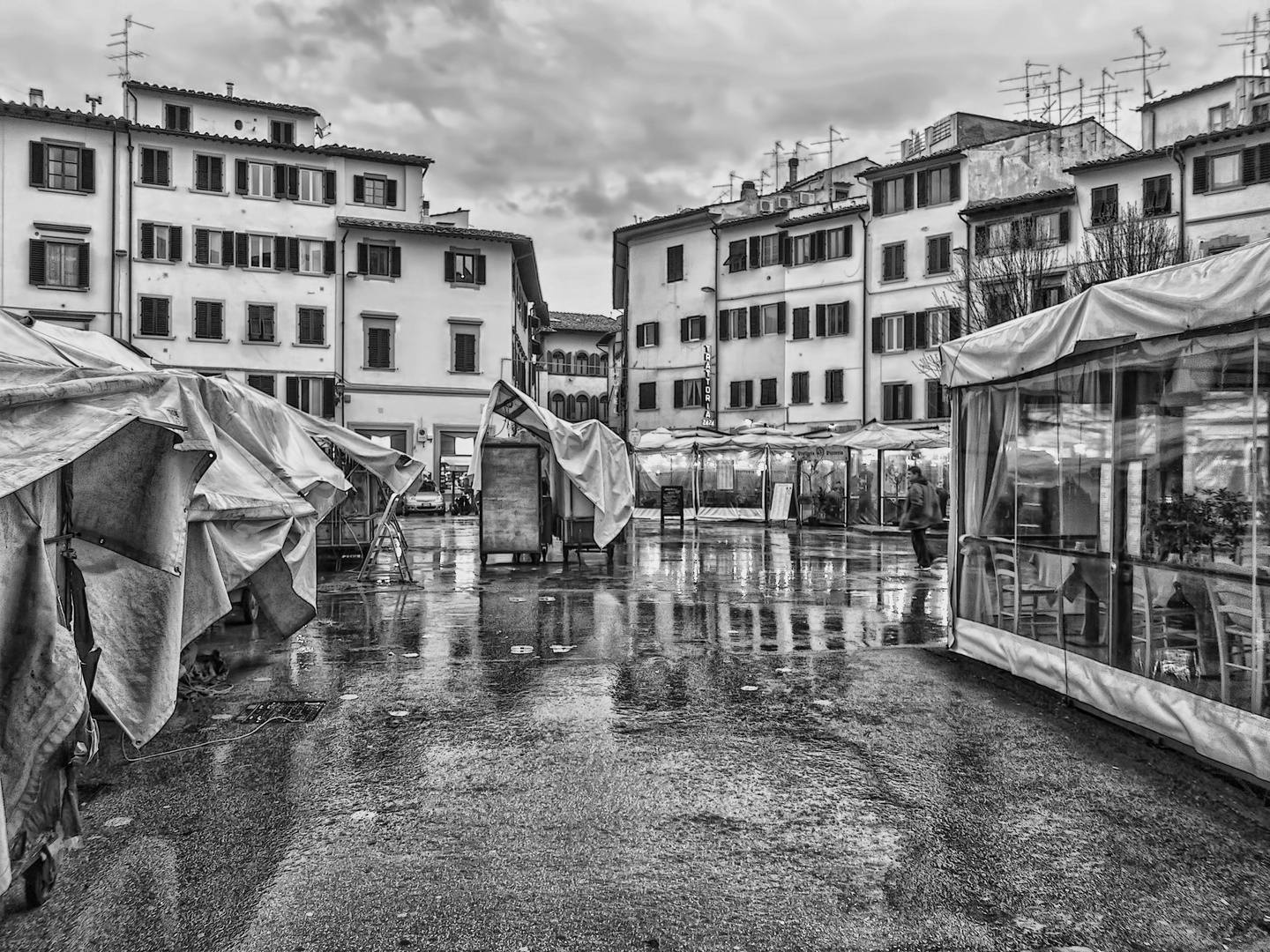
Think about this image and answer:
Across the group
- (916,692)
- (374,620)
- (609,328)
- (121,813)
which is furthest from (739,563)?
(609,328)

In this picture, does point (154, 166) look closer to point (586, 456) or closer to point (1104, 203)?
point (586, 456)

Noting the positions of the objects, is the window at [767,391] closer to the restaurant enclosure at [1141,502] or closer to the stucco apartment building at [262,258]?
the stucco apartment building at [262,258]

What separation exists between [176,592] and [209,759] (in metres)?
1.04

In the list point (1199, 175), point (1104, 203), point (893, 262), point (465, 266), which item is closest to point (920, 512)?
point (1104, 203)

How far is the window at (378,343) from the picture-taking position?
4209 centimetres

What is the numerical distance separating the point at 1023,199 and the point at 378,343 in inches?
1045

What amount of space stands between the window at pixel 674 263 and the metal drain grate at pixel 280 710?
42.1 m

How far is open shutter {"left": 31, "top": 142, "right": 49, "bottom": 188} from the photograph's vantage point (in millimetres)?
37688

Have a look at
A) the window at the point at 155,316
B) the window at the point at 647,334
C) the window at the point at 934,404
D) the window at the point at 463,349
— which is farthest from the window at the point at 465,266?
the window at the point at 934,404

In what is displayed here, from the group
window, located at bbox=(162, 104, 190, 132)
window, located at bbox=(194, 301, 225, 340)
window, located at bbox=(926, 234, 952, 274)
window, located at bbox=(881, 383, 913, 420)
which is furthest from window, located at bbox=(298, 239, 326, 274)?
window, located at bbox=(926, 234, 952, 274)

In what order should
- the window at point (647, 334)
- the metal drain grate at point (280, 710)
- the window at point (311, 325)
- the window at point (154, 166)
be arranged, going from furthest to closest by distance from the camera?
the window at point (647, 334) < the window at point (311, 325) < the window at point (154, 166) < the metal drain grate at point (280, 710)

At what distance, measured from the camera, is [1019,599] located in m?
8.09

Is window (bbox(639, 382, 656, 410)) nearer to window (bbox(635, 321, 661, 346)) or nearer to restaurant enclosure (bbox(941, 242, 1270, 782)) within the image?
window (bbox(635, 321, 661, 346))

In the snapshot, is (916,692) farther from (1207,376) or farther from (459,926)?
(459,926)
